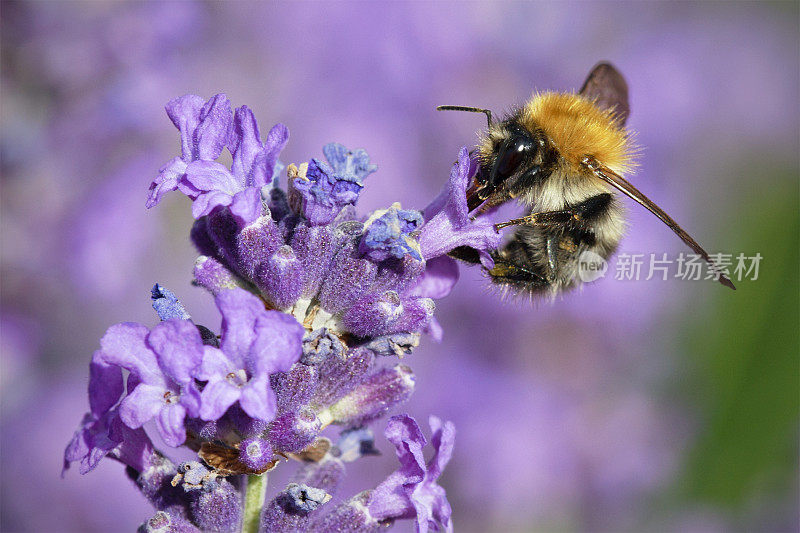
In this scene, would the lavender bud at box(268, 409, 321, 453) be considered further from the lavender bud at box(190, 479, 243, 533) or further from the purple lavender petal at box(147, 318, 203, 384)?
the purple lavender petal at box(147, 318, 203, 384)

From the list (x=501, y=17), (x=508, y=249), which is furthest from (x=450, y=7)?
(x=508, y=249)

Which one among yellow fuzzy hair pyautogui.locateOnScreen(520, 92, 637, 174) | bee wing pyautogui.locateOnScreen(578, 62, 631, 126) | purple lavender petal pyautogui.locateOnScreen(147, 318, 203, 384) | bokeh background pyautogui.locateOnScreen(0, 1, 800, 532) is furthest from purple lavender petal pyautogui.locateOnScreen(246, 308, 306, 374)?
bokeh background pyautogui.locateOnScreen(0, 1, 800, 532)

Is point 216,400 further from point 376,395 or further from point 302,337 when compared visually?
point 376,395

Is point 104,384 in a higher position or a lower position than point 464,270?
lower

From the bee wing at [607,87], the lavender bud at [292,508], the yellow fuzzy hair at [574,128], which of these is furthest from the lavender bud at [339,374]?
the bee wing at [607,87]

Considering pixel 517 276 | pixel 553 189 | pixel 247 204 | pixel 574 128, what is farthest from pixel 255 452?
pixel 574 128

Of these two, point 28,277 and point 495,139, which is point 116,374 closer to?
point 495,139

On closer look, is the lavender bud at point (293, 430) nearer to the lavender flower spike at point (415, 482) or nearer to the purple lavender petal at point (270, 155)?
the lavender flower spike at point (415, 482)
